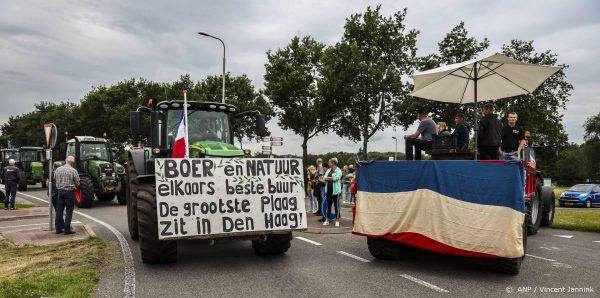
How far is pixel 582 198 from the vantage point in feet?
81.8

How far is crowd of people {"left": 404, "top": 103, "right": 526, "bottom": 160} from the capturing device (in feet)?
27.0

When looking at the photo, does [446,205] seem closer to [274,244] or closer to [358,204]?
[358,204]

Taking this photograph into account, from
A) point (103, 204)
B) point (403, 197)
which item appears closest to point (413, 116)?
point (103, 204)

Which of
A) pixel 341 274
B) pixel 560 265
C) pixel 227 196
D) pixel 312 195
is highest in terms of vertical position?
pixel 227 196

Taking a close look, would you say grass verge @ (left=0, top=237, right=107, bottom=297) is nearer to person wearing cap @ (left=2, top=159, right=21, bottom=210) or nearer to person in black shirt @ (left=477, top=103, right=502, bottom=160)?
person in black shirt @ (left=477, top=103, right=502, bottom=160)

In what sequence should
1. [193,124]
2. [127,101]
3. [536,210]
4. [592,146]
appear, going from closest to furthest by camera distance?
1. [193,124]
2. [536,210]
3. [127,101]
4. [592,146]

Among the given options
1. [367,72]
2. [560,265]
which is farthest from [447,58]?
[560,265]

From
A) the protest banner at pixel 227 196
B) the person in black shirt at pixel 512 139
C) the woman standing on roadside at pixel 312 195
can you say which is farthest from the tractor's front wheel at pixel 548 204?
the protest banner at pixel 227 196

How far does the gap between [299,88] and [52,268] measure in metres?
25.1

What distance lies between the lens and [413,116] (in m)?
29.3

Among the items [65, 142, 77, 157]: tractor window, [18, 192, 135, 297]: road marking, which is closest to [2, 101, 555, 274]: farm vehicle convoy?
[18, 192, 135, 297]: road marking

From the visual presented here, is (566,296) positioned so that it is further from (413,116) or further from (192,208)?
(413,116)

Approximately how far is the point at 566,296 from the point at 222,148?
561 cm

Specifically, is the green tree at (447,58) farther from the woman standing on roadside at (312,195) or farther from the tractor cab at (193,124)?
the tractor cab at (193,124)
